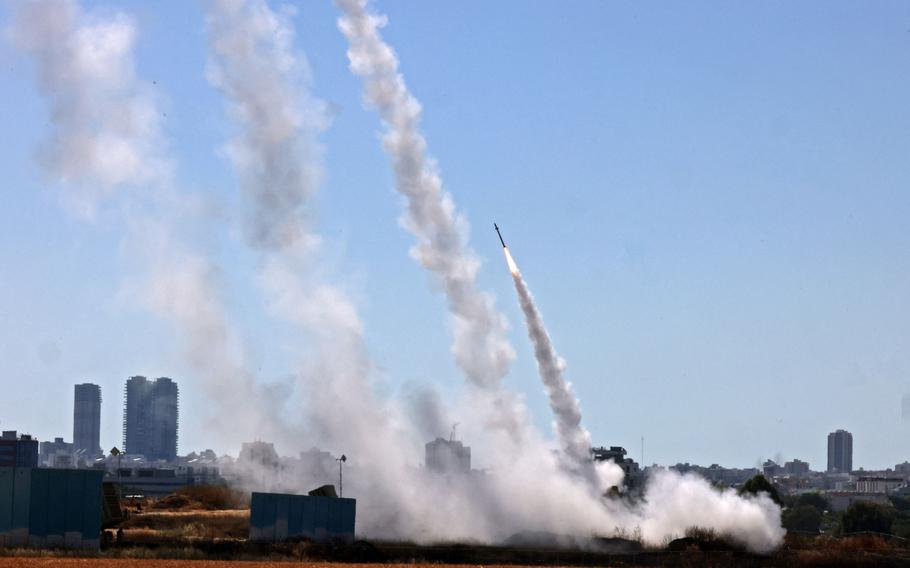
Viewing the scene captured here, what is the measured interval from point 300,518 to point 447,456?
24.1 m

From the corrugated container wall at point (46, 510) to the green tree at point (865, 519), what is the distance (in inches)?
3316

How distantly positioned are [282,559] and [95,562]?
880 cm

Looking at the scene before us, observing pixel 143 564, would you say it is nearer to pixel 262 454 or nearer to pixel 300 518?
pixel 300 518

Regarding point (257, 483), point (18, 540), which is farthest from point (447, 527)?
point (257, 483)

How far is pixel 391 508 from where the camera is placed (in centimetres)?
8612

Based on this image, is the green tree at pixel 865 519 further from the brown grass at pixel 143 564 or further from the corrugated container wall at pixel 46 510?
the corrugated container wall at pixel 46 510

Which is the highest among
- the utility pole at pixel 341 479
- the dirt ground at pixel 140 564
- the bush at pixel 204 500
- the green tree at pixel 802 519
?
the utility pole at pixel 341 479

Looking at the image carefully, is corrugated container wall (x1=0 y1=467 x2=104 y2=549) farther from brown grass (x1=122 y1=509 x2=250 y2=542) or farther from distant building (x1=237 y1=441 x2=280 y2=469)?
distant building (x1=237 y1=441 x2=280 y2=469)

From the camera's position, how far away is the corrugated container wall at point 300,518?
232 ft

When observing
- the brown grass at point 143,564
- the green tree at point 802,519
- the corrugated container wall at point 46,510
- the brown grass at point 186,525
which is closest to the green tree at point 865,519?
the green tree at point 802,519

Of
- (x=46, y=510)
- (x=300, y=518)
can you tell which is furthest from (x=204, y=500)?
(x=46, y=510)

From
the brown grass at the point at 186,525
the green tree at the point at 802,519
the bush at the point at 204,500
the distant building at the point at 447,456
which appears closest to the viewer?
the brown grass at the point at 186,525

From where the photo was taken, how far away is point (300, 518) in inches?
2813

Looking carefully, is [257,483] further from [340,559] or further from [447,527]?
[340,559]
